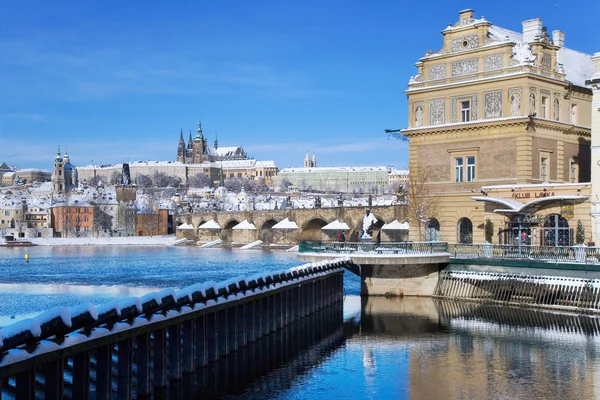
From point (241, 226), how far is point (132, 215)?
5126cm

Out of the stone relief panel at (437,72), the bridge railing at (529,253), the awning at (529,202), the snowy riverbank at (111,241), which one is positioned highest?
the stone relief panel at (437,72)

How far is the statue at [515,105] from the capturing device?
147 ft

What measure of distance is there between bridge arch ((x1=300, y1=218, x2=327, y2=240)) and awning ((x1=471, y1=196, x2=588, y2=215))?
80052mm

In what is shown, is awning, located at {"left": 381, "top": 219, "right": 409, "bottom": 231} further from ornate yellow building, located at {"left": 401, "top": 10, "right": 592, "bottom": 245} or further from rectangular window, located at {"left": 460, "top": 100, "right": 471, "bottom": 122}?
rectangular window, located at {"left": 460, "top": 100, "right": 471, "bottom": 122}

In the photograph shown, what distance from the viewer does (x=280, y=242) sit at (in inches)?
5054

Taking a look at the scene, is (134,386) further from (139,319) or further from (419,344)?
(419,344)

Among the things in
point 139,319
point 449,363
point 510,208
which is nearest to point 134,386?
point 139,319

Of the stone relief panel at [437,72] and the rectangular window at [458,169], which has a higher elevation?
the stone relief panel at [437,72]

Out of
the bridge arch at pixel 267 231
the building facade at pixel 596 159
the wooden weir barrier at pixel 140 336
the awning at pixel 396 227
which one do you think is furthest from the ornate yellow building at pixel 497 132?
the bridge arch at pixel 267 231

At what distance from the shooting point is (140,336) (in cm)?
2108

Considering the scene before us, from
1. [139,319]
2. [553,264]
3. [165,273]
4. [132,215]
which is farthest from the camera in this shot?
[132,215]

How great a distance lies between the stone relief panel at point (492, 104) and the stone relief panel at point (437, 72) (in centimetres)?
337

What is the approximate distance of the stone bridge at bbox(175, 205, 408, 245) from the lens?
105062 millimetres

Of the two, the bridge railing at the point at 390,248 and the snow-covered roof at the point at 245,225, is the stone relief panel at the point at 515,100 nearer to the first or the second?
the bridge railing at the point at 390,248
